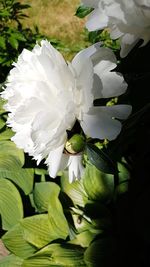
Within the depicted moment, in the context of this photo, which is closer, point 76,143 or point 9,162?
point 76,143

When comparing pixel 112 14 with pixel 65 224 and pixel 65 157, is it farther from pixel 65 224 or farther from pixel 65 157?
pixel 65 224

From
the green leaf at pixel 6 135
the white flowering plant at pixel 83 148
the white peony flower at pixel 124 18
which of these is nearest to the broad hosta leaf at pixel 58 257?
the white flowering plant at pixel 83 148

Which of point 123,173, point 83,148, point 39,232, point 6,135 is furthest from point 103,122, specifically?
point 6,135

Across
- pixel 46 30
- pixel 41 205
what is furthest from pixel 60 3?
pixel 41 205

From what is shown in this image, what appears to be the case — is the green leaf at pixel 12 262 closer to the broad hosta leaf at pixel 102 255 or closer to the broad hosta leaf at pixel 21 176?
the broad hosta leaf at pixel 21 176

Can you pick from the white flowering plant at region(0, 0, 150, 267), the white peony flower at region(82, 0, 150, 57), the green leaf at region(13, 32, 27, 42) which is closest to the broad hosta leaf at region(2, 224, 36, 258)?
the white flowering plant at region(0, 0, 150, 267)

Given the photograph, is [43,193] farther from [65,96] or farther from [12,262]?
[65,96]

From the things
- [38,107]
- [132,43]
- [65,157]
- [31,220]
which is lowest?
[31,220]
